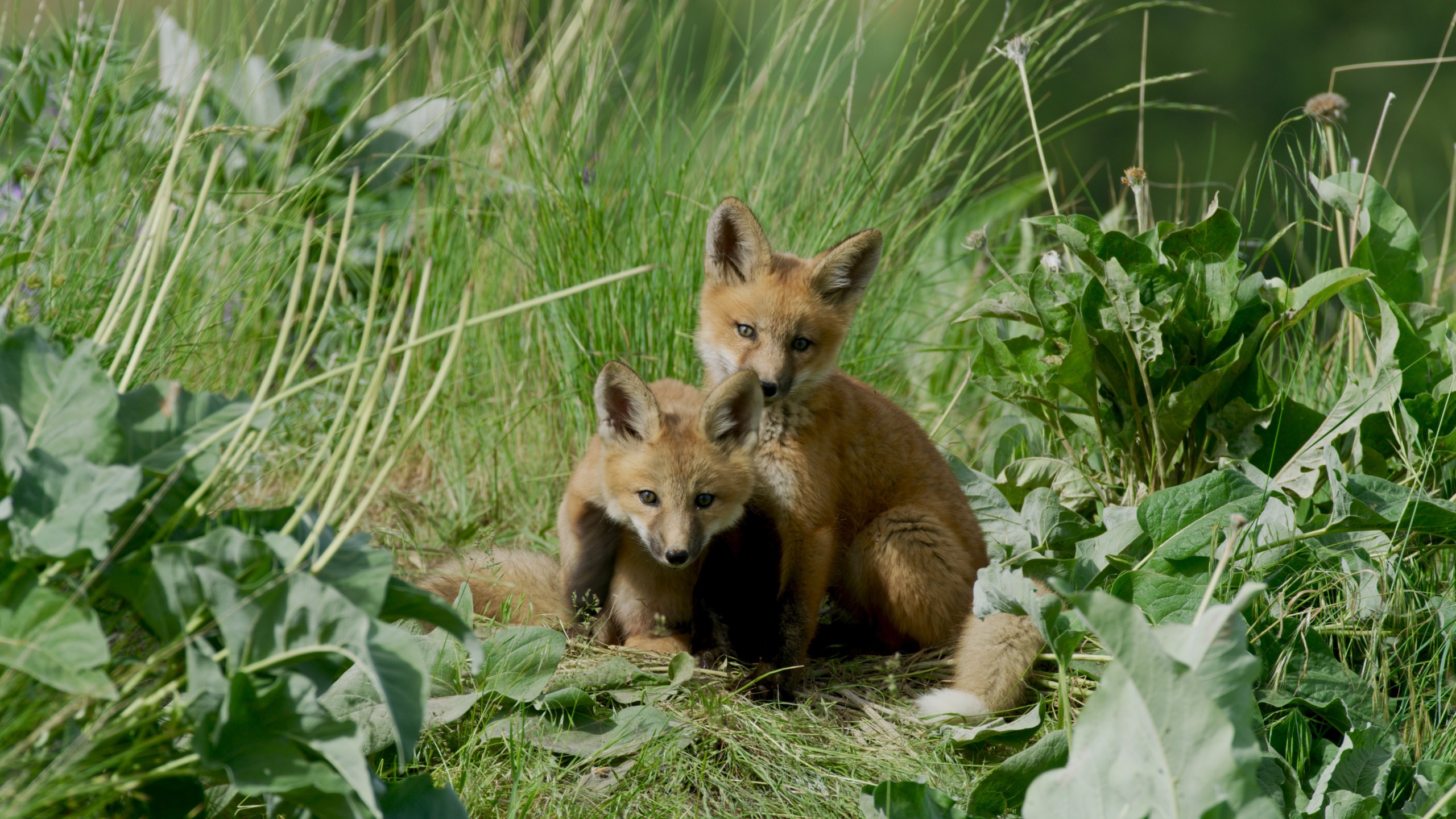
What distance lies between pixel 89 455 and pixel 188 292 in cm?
181

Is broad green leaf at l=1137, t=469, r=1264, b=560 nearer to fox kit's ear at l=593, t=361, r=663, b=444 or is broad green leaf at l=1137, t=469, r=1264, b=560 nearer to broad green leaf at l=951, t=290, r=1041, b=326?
broad green leaf at l=951, t=290, r=1041, b=326

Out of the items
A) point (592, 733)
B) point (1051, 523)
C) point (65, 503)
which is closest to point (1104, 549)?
point (1051, 523)

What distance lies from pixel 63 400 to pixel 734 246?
2297mm

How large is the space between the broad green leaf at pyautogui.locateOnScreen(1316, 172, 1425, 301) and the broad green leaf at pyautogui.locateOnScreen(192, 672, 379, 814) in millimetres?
3100

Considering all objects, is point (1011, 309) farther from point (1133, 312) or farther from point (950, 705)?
point (950, 705)

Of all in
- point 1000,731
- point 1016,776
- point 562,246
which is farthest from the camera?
point 562,246

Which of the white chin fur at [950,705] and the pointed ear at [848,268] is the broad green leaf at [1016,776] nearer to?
the white chin fur at [950,705]

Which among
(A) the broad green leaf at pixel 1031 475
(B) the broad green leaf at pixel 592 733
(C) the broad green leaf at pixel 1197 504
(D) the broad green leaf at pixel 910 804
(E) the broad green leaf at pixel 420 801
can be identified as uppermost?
(C) the broad green leaf at pixel 1197 504

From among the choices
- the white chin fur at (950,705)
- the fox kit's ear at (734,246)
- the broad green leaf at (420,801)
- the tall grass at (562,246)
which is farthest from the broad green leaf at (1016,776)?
the fox kit's ear at (734,246)

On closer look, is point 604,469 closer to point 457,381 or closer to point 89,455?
point 457,381

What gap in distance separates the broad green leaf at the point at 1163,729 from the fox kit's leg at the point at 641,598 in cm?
170

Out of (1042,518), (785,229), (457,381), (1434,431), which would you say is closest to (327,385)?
(457,381)

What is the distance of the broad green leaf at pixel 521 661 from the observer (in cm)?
266

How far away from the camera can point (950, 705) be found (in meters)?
2.81
